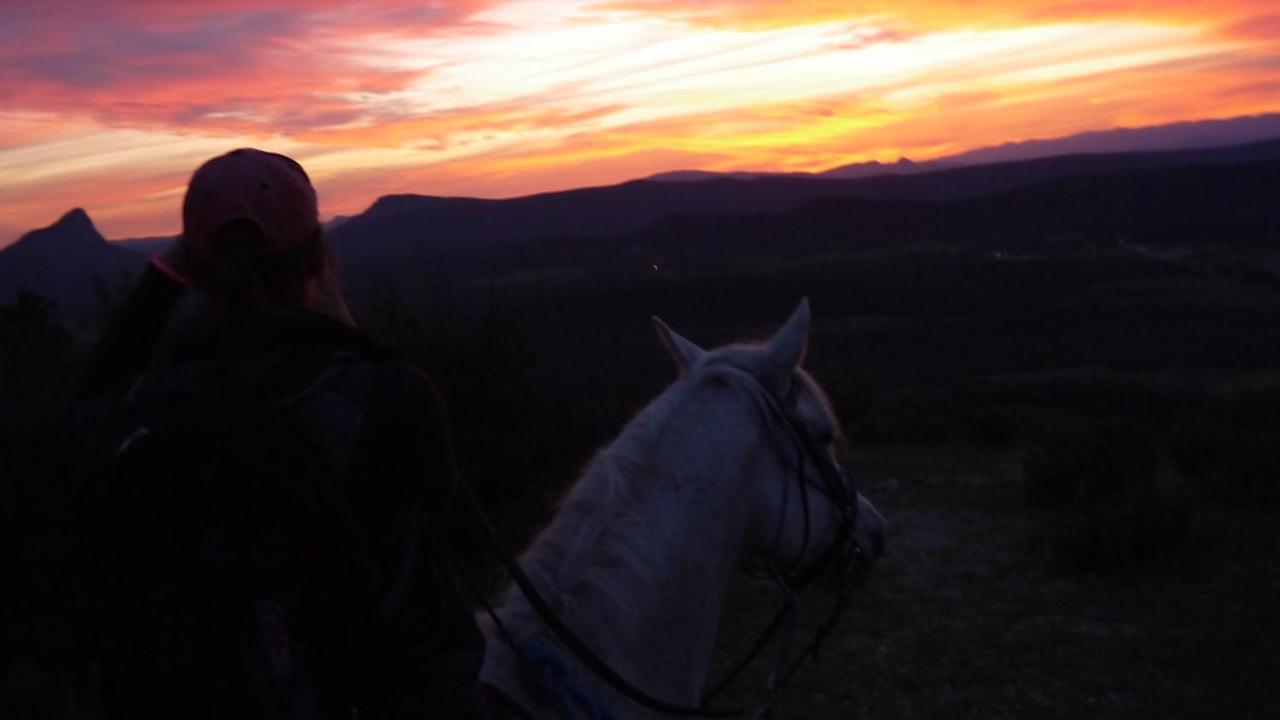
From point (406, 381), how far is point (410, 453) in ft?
0.34

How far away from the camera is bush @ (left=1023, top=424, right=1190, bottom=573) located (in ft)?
33.7

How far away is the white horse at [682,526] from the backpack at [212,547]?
820 millimetres

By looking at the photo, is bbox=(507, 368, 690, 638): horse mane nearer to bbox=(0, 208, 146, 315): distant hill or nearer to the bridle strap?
the bridle strap

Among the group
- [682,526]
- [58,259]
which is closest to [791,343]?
[682,526]

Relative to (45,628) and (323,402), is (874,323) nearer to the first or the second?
(45,628)

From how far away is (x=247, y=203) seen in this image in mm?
1685

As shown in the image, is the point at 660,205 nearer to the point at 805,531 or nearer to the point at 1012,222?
the point at 1012,222

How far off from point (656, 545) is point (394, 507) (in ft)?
3.53

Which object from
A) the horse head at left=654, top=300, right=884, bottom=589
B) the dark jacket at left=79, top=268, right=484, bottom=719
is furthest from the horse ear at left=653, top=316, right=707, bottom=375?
the dark jacket at left=79, top=268, right=484, bottom=719

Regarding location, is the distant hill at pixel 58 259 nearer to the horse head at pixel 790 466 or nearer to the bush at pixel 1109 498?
the bush at pixel 1109 498

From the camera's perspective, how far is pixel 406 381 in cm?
163

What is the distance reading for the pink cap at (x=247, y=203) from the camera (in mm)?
1688

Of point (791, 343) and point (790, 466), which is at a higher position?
point (791, 343)

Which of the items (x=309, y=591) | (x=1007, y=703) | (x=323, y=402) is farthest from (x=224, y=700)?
(x=1007, y=703)
